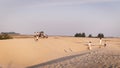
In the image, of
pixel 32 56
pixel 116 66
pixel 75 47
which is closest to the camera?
pixel 116 66

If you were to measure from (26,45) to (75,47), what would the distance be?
13.6 meters

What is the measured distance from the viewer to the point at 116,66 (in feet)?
61.3

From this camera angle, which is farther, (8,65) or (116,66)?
(8,65)

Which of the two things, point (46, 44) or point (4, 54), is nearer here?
point (4, 54)

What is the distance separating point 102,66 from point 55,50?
2433 centimetres

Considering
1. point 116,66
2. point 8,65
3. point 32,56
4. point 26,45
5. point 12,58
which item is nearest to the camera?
point 116,66

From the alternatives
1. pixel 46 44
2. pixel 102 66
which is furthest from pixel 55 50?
pixel 102 66

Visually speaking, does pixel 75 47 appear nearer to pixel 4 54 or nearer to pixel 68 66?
pixel 4 54

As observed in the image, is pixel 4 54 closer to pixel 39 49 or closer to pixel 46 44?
pixel 39 49

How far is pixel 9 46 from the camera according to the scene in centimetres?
3725

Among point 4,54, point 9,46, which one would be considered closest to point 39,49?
point 9,46

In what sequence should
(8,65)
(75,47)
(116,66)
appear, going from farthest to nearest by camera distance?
1. (75,47)
2. (8,65)
3. (116,66)

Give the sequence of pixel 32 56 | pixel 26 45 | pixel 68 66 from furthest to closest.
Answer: pixel 26 45
pixel 32 56
pixel 68 66

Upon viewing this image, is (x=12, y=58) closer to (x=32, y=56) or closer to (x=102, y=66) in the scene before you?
(x=32, y=56)
